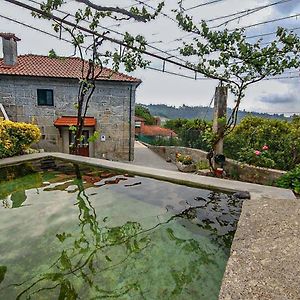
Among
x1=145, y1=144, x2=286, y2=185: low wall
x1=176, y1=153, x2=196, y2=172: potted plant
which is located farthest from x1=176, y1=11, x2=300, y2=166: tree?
x1=176, y1=153, x2=196, y2=172: potted plant

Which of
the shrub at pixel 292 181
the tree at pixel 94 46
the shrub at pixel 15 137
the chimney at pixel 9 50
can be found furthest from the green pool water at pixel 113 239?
the chimney at pixel 9 50

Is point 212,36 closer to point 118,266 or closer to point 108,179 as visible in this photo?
point 108,179

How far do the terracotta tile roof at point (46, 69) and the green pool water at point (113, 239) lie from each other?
32.7 ft

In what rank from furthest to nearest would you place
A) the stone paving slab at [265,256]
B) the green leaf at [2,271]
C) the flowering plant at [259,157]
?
the flowering plant at [259,157] < the green leaf at [2,271] < the stone paving slab at [265,256]

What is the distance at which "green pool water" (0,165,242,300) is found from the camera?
257cm

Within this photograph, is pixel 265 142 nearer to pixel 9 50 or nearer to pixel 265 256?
pixel 265 256

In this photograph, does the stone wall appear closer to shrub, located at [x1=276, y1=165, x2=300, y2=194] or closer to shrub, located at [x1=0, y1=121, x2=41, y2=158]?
shrub, located at [x1=0, y1=121, x2=41, y2=158]

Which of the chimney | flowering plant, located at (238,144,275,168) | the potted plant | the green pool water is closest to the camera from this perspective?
the green pool water

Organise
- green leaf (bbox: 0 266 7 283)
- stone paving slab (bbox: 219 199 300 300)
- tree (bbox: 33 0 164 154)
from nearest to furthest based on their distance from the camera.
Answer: stone paving slab (bbox: 219 199 300 300), green leaf (bbox: 0 266 7 283), tree (bbox: 33 0 164 154)

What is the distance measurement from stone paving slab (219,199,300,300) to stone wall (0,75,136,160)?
42.1ft

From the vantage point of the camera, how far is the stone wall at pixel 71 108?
14.6 m

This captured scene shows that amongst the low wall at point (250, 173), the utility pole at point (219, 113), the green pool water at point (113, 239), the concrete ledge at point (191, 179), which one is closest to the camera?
the green pool water at point (113, 239)

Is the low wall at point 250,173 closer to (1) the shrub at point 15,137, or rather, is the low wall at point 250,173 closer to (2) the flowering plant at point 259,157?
(2) the flowering plant at point 259,157

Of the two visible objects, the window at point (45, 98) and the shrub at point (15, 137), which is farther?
the window at point (45, 98)
